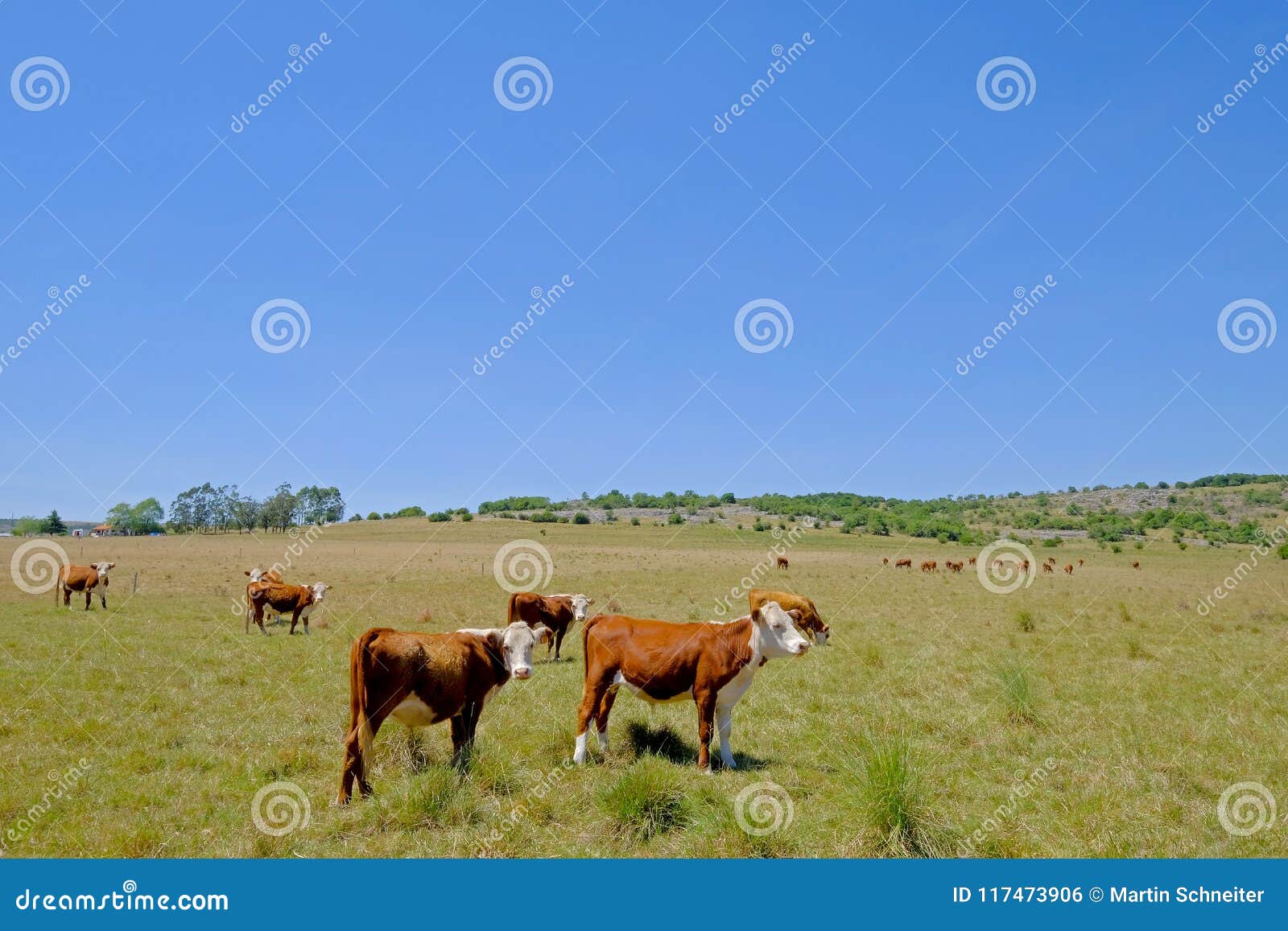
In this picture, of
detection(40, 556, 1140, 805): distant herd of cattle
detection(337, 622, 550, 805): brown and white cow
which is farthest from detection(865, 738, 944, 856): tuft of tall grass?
detection(337, 622, 550, 805): brown and white cow

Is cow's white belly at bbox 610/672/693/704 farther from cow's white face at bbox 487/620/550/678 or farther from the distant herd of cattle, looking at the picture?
cow's white face at bbox 487/620/550/678

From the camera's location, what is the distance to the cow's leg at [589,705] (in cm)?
878

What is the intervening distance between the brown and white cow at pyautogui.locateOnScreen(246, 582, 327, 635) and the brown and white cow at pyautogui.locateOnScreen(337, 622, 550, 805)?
14483 millimetres

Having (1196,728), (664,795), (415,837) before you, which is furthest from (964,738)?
(415,837)

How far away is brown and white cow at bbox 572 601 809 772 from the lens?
882cm

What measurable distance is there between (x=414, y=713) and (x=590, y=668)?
222 centimetres

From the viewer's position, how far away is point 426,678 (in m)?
7.70

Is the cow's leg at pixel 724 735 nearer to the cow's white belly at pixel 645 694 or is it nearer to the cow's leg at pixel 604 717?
the cow's white belly at pixel 645 694

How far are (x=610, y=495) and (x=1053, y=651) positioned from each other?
414ft

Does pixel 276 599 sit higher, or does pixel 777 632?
pixel 276 599

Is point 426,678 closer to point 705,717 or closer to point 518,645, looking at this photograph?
point 518,645

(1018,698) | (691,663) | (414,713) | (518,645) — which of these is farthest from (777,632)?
(1018,698)

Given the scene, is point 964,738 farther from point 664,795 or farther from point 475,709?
point 475,709

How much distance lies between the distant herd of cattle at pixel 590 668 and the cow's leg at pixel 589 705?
0.4 inches
